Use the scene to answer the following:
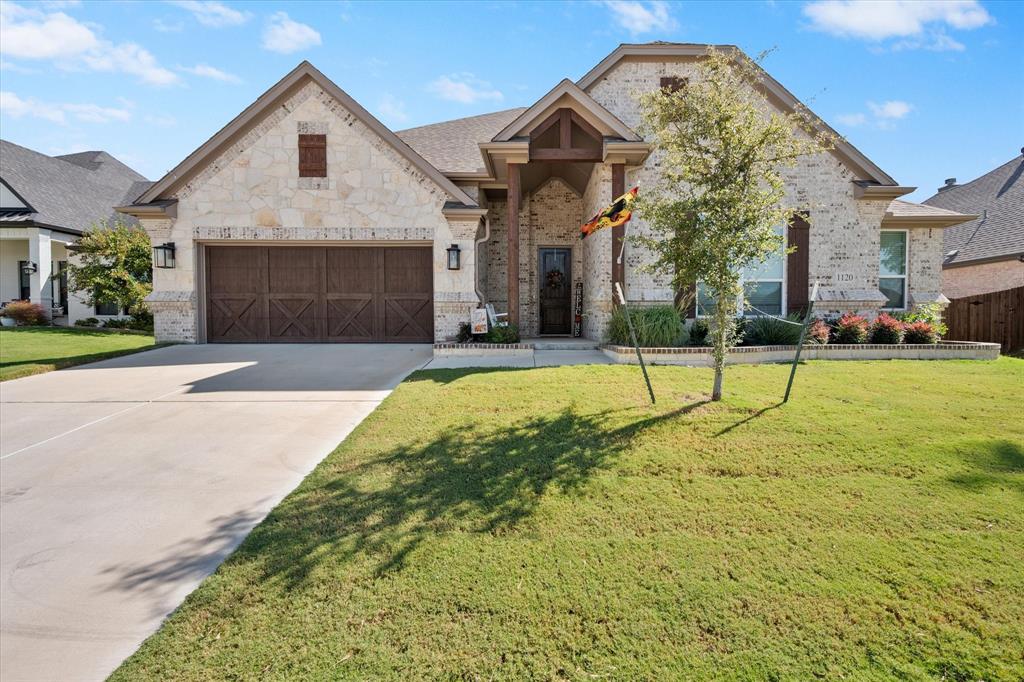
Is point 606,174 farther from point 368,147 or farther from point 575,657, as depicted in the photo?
point 575,657

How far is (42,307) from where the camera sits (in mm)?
19625

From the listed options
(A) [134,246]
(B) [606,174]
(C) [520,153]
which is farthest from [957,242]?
(A) [134,246]

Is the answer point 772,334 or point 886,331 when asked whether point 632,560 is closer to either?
point 772,334

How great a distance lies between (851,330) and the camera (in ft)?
34.9

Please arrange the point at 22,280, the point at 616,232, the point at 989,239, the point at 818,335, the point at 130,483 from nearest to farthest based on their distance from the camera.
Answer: the point at 130,483, the point at 818,335, the point at 616,232, the point at 989,239, the point at 22,280

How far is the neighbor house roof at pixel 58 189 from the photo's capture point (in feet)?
66.5

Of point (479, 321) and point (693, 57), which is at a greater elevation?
point (693, 57)

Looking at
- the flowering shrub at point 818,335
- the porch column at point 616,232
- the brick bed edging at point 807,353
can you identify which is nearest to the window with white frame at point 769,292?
the flowering shrub at point 818,335

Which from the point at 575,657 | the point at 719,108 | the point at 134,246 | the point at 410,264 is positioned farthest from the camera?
the point at 134,246

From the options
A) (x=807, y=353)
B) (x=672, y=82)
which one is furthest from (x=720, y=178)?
(x=672, y=82)

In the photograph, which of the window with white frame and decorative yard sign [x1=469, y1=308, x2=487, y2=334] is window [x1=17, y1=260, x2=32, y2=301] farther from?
the window with white frame

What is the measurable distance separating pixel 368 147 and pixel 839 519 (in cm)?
1144

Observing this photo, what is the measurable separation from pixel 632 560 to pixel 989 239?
73.9 ft

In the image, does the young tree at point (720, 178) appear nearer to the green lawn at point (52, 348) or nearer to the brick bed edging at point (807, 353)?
the brick bed edging at point (807, 353)
